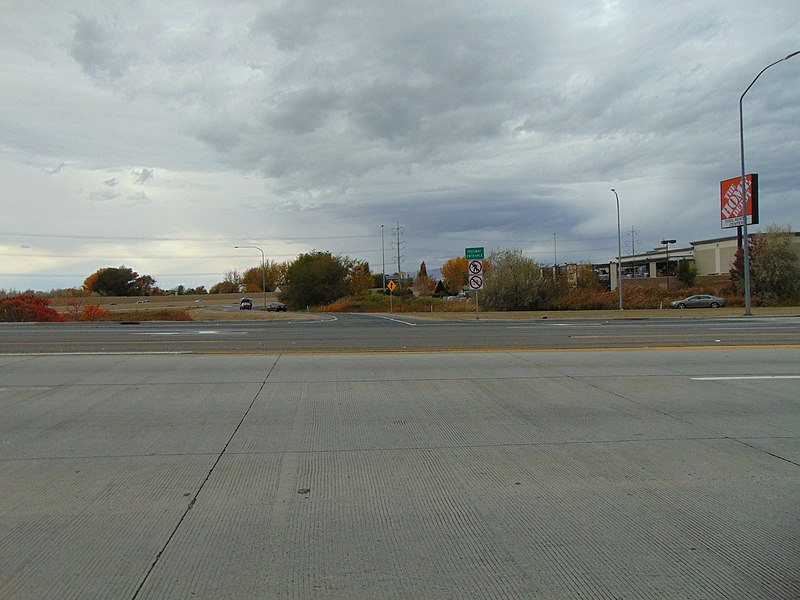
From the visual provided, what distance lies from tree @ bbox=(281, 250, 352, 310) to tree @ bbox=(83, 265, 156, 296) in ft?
186

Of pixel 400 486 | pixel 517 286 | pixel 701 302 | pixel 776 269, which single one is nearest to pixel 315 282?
pixel 517 286

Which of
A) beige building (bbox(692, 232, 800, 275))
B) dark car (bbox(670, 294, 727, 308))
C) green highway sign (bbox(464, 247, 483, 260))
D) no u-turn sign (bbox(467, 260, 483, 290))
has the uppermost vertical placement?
beige building (bbox(692, 232, 800, 275))

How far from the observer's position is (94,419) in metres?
7.86

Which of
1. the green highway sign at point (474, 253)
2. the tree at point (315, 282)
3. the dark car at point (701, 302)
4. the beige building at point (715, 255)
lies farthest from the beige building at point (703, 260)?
the green highway sign at point (474, 253)

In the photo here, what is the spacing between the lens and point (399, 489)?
5.34 m

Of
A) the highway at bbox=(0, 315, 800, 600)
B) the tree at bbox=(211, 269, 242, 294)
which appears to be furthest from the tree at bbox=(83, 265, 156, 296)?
the highway at bbox=(0, 315, 800, 600)

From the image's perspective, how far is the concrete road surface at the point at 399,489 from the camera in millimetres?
3826

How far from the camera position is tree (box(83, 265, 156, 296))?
12756 centimetres

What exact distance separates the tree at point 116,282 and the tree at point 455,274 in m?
74.2

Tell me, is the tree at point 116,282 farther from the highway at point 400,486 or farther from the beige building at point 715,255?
the highway at point 400,486

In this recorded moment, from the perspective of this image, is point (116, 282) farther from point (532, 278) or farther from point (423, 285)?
point (532, 278)

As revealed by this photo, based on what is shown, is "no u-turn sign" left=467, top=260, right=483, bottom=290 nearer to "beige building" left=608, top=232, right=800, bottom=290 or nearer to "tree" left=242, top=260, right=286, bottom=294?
"beige building" left=608, top=232, right=800, bottom=290

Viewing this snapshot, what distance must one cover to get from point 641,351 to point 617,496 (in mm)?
10473

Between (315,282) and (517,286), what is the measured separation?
1495 inches
